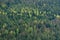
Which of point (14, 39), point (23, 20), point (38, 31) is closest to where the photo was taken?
point (14, 39)

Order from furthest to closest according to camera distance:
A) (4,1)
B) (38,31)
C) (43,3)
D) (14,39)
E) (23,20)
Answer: (43,3)
(4,1)
(23,20)
(38,31)
(14,39)

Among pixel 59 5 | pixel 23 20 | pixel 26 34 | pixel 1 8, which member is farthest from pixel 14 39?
pixel 59 5

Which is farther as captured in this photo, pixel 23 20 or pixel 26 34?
pixel 23 20

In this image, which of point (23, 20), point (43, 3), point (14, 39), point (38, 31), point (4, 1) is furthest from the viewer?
point (43, 3)

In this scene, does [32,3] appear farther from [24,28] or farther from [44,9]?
[24,28]

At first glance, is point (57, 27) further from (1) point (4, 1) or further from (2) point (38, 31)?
(1) point (4, 1)

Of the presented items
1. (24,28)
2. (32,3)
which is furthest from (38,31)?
(32,3)
